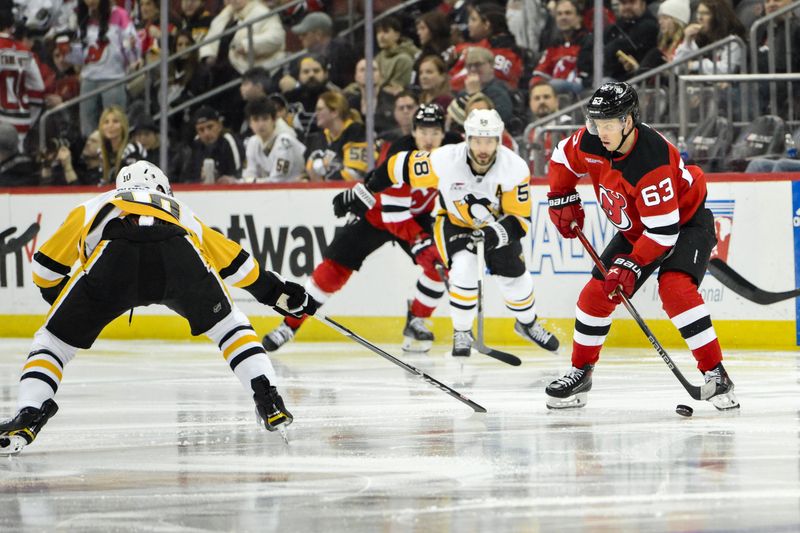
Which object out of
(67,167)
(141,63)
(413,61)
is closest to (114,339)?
(67,167)

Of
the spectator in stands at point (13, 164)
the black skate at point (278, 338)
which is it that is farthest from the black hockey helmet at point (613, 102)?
the spectator in stands at point (13, 164)

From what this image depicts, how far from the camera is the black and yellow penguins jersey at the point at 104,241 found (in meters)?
4.68

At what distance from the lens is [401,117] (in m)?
9.14

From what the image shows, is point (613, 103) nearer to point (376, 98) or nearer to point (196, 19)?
point (376, 98)

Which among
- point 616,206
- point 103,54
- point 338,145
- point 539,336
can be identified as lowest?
point 539,336

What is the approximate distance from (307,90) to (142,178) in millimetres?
5177

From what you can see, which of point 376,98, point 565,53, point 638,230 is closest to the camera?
point 638,230

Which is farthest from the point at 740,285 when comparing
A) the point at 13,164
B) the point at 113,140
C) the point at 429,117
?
the point at 13,164

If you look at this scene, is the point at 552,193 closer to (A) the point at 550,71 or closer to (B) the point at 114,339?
(A) the point at 550,71

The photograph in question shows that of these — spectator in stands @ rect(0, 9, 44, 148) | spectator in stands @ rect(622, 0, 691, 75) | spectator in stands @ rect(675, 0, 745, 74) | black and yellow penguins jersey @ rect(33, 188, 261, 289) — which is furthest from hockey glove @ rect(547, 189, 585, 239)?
spectator in stands @ rect(0, 9, 44, 148)

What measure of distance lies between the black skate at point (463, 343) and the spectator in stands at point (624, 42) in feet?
6.34

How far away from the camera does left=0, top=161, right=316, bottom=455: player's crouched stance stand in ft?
15.2

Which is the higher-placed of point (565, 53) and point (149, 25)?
point (149, 25)

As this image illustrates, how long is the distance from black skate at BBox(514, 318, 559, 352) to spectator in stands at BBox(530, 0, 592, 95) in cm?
160
